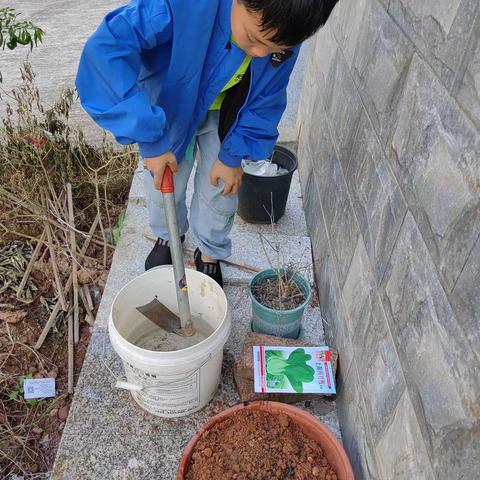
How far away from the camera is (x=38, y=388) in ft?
7.00

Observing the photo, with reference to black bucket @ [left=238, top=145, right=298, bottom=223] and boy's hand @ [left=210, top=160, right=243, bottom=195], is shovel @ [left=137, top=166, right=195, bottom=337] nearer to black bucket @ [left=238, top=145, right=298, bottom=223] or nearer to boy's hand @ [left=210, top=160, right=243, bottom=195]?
boy's hand @ [left=210, top=160, right=243, bottom=195]

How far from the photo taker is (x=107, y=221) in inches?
121

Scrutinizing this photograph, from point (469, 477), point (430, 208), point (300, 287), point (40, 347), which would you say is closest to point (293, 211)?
point (300, 287)

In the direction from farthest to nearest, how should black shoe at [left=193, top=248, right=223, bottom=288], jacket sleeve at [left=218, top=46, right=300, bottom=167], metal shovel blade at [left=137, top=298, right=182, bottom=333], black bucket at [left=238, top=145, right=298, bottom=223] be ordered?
black bucket at [left=238, top=145, right=298, bottom=223] < black shoe at [left=193, top=248, right=223, bottom=288] < metal shovel blade at [left=137, top=298, right=182, bottom=333] < jacket sleeve at [left=218, top=46, right=300, bottom=167]

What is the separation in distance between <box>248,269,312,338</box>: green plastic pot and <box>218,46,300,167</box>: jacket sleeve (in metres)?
0.62

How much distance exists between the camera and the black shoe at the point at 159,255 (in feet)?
8.10

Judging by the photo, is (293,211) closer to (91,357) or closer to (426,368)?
(91,357)

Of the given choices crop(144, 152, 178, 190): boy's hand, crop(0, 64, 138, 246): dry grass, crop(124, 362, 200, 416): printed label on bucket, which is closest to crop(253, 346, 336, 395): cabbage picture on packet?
crop(124, 362, 200, 416): printed label on bucket

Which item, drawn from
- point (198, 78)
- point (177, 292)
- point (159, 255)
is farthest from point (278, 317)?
point (198, 78)

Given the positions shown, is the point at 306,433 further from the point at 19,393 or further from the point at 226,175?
the point at 19,393

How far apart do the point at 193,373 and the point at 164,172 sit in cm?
76

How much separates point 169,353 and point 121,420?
20.9 inches

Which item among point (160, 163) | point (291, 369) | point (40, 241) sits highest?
point (160, 163)

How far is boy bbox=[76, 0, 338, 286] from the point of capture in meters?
1.39
